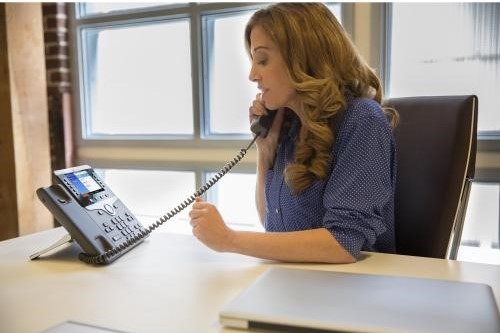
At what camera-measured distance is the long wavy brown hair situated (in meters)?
1.11

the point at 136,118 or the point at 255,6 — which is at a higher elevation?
the point at 255,6

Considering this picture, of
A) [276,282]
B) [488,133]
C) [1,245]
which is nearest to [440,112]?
[276,282]

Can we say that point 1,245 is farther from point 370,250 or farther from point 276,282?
point 370,250

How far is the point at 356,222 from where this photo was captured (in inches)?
38.6

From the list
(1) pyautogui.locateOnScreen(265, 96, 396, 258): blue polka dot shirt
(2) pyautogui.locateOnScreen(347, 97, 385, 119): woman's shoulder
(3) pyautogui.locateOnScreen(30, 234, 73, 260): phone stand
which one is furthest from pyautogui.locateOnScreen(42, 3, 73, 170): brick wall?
(2) pyautogui.locateOnScreen(347, 97, 385, 119): woman's shoulder

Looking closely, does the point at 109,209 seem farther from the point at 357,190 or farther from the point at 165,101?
the point at 165,101

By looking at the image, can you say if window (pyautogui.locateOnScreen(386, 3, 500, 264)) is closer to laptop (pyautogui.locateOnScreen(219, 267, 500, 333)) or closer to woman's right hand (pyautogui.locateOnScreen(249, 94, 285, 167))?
woman's right hand (pyautogui.locateOnScreen(249, 94, 285, 167))

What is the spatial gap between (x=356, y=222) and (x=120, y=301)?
0.49 metres

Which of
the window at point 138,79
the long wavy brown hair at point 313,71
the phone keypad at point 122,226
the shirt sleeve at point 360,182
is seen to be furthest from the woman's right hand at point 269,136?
the window at point 138,79

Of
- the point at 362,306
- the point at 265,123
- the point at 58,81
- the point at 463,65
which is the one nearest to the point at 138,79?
the point at 58,81

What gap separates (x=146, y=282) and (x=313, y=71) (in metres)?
0.63

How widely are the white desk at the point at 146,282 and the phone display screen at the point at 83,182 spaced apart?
5.5 inches

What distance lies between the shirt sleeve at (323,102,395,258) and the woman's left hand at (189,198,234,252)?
0.71 ft

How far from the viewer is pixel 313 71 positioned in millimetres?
1153
